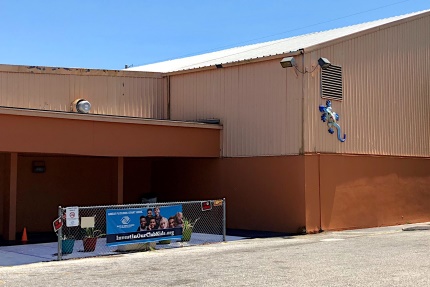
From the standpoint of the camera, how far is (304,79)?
19.7 metres

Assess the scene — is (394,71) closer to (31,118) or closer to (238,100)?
(238,100)

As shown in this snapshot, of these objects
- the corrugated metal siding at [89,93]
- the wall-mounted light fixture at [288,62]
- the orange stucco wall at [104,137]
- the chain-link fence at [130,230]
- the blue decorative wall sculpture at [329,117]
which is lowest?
the chain-link fence at [130,230]

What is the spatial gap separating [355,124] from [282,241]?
20.7 feet

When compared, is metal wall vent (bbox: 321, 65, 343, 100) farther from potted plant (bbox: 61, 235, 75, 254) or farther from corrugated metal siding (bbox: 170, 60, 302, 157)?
potted plant (bbox: 61, 235, 75, 254)

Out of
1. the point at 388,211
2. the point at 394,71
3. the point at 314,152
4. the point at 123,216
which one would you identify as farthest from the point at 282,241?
the point at 394,71

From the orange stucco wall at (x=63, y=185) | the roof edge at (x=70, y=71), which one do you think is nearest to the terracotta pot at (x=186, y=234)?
the orange stucco wall at (x=63, y=185)

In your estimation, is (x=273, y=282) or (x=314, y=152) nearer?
(x=273, y=282)

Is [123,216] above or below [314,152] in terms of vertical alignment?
below

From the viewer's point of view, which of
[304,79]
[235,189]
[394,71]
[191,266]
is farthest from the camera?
[394,71]

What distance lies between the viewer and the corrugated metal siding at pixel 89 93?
20.7 m

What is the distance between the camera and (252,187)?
20.7m

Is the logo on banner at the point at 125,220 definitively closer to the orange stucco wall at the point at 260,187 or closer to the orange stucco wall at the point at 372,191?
the orange stucco wall at the point at 260,187

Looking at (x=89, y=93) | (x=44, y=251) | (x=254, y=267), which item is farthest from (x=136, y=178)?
(x=254, y=267)

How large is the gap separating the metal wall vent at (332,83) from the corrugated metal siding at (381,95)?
227 millimetres
